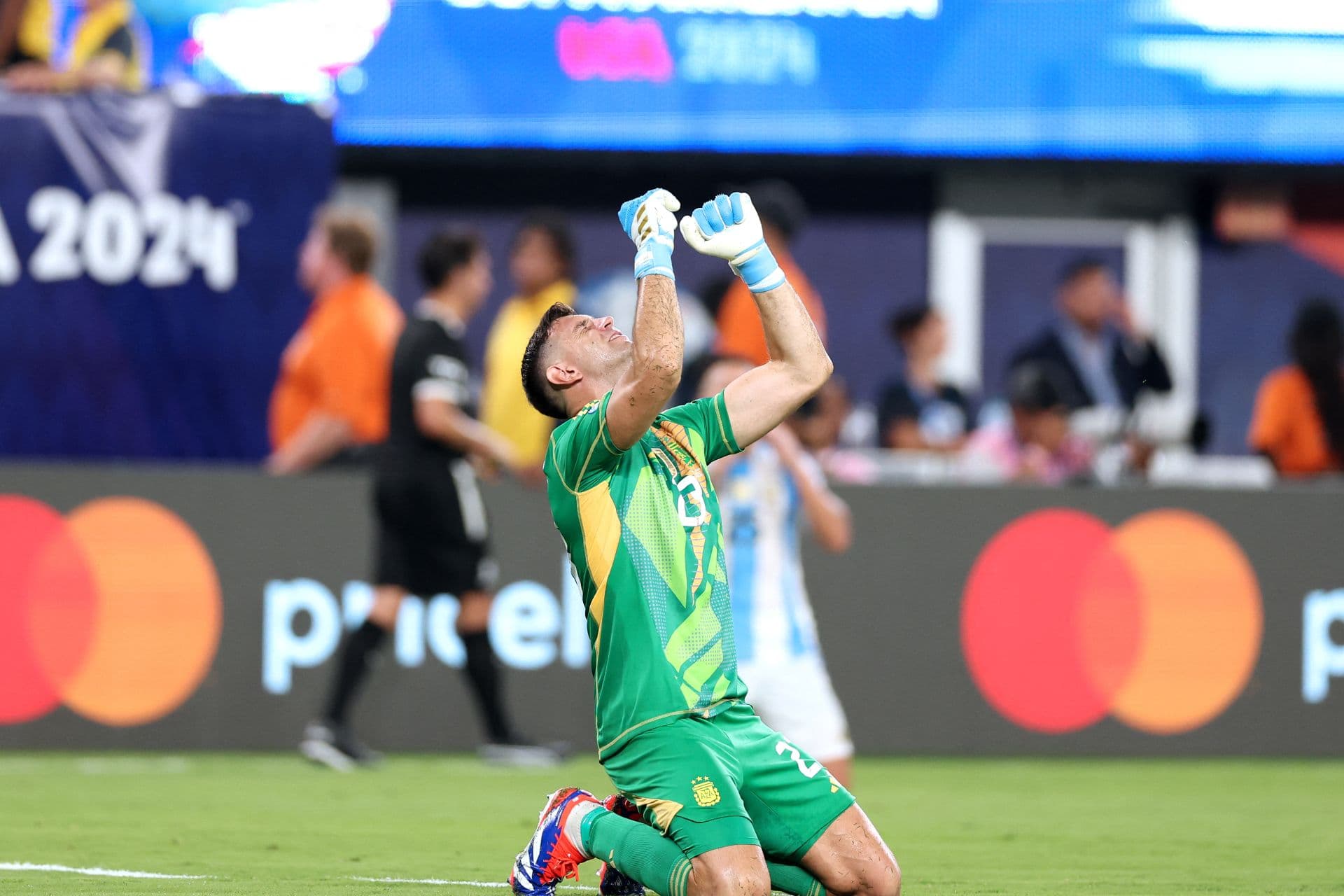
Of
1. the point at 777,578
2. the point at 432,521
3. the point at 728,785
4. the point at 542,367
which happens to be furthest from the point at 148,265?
the point at 728,785

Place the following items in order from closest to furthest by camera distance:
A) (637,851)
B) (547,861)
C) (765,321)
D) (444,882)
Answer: (637,851), (765,321), (547,861), (444,882)

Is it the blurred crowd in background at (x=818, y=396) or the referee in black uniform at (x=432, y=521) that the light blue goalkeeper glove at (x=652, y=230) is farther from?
the referee in black uniform at (x=432, y=521)

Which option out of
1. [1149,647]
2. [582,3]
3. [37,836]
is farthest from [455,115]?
[37,836]

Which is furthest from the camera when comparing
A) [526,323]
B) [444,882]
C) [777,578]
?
[526,323]

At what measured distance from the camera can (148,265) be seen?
10.0 meters

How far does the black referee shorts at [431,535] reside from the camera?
9.52 meters

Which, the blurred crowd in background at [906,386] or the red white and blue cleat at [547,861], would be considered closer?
the red white and blue cleat at [547,861]

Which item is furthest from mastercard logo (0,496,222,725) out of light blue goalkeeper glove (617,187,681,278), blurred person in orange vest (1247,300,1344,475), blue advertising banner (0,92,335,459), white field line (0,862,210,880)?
blurred person in orange vest (1247,300,1344,475)

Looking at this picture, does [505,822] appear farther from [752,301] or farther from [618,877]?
[752,301]

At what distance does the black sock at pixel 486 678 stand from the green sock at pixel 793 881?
4.25 m

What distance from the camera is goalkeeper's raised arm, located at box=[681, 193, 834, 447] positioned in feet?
17.4

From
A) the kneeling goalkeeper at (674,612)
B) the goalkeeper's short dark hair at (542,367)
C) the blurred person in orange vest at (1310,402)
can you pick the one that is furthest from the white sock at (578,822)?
the blurred person in orange vest at (1310,402)

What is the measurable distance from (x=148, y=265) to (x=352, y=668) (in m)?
2.28

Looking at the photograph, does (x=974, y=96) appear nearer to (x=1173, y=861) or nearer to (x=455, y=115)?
(x=455, y=115)
